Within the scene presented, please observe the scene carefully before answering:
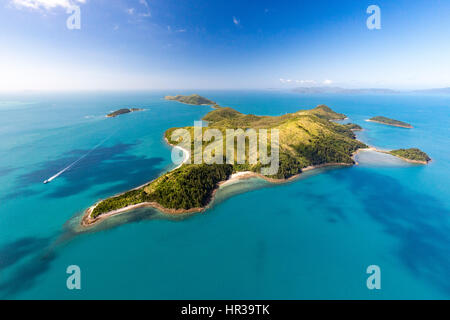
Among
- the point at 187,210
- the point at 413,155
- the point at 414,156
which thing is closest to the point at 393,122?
the point at 413,155

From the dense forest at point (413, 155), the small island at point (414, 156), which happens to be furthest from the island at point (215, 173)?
the small island at point (414, 156)

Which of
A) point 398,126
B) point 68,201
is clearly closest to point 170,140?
point 68,201

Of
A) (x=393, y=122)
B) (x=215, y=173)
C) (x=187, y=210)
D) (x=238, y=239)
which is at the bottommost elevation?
(x=238, y=239)

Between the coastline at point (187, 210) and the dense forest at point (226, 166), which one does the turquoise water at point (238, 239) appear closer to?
the coastline at point (187, 210)

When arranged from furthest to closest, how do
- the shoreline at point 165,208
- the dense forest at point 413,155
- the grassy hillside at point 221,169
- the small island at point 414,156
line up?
the dense forest at point 413,155 → the small island at point 414,156 → the grassy hillside at point 221,169 → the shoreline at point 165,208

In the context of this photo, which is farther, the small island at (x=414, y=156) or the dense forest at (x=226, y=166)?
the small island at (x=414, y=156)

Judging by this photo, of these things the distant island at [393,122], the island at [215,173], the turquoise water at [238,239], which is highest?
the distant island at [393,122]

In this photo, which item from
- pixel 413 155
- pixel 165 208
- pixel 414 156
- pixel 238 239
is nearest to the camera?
pixel 238 239

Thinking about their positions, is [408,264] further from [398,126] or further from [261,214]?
[398,126]

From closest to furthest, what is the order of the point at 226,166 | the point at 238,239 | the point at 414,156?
the point at 238,239 < the point at 226,166 < the point at 414,156

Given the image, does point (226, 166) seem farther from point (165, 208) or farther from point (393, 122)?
point (393, 122)

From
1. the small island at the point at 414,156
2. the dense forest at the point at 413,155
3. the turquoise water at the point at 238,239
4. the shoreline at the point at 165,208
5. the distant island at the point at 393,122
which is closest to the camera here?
the turquoise water at the point at 238,239
